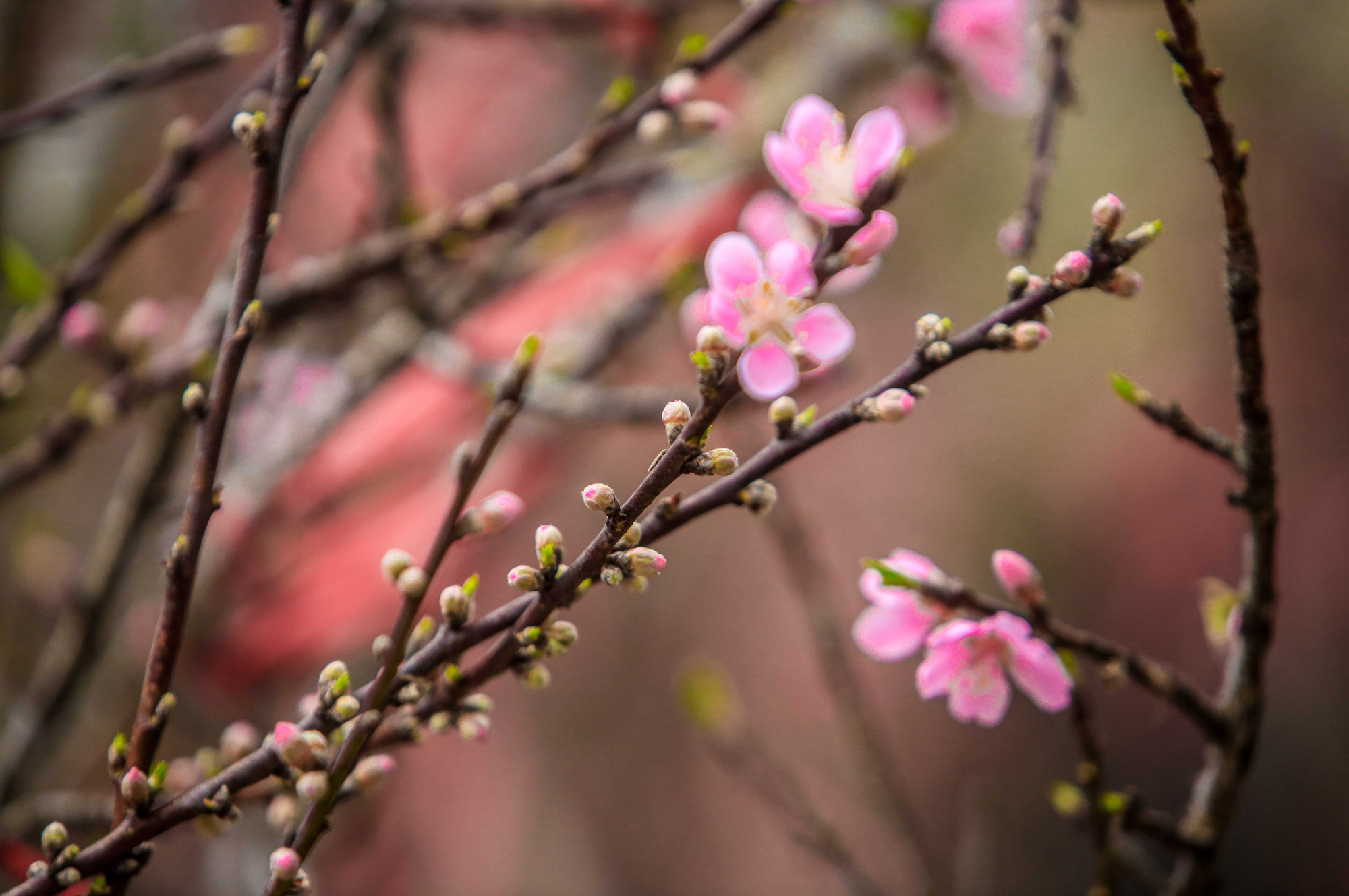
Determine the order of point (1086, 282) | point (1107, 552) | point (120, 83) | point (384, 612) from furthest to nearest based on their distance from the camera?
point (1107, 552) → point (384, 612) → point (120, 83) → point (1086, 282)

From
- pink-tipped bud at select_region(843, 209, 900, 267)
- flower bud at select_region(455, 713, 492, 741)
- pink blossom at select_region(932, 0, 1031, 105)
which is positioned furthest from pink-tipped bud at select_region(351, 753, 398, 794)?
pink blossom at select_region(932, 0, 1031, 105)

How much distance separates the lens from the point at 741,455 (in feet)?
2.69

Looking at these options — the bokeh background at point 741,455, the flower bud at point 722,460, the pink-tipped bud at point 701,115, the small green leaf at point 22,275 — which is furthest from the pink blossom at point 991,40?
the small green leaf at point 22,275

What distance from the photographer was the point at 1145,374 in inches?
50.2

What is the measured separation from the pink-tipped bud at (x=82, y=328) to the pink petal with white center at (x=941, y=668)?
1.81 ft

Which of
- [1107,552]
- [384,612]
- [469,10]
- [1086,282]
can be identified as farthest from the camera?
[1107,552]

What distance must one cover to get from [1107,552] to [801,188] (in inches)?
48.3

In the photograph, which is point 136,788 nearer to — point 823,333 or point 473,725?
point 473,725

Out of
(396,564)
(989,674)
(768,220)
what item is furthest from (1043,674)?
(768,220)

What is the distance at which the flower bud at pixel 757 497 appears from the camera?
25cm

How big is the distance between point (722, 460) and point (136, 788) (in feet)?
0.65

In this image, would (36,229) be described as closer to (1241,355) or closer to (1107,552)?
(1241,355)

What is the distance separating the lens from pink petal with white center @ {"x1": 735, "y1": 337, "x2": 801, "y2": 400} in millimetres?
232

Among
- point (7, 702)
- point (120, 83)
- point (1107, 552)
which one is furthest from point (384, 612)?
point (1107, 552)
